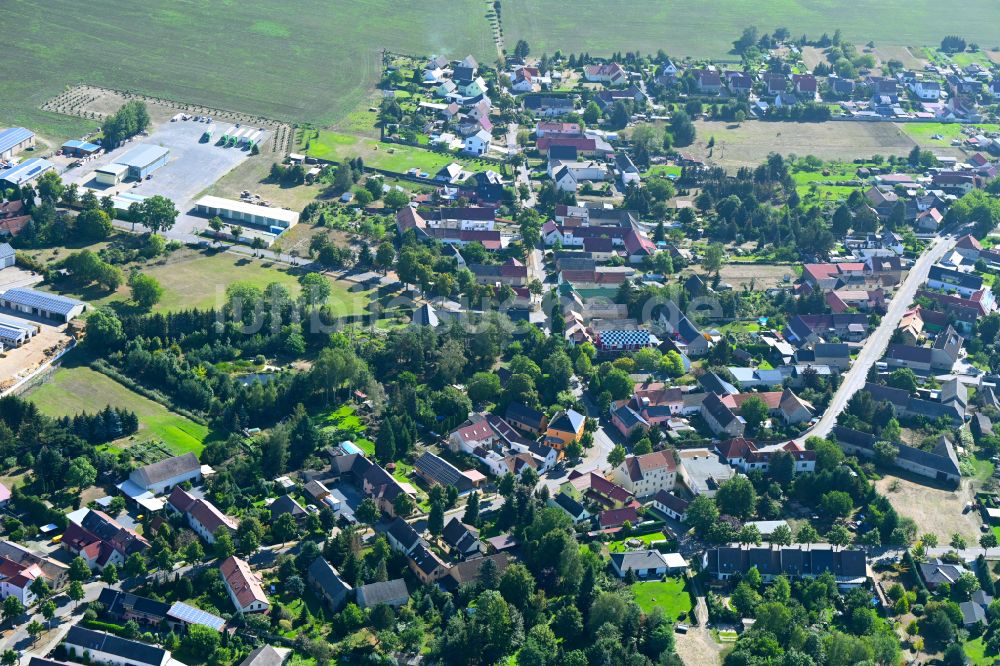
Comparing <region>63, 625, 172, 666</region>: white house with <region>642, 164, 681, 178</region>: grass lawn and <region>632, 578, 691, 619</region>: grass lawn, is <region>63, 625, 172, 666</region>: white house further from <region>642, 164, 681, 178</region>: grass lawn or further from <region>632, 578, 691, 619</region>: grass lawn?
<region>642, 164, 681, 178</region>: grass lawn

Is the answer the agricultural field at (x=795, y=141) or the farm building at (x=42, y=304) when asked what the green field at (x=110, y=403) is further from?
the agricultural field at (x=795, y=141)

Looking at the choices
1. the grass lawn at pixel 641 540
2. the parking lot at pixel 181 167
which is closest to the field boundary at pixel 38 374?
the parking lot at pixel 181 167

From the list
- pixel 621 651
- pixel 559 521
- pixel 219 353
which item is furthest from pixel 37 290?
pixel 621 651

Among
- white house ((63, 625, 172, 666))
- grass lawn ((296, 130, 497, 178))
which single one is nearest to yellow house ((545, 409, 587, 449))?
A: white house ((63, 625, 172, 666))

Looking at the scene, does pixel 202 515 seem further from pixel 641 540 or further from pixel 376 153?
pixel 376 153

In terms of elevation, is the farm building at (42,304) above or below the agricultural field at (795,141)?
below

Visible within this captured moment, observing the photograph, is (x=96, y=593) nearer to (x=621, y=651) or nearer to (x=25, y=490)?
(x=25, y=490)

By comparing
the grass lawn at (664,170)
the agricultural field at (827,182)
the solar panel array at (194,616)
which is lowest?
the solar panel array at (194,616)
